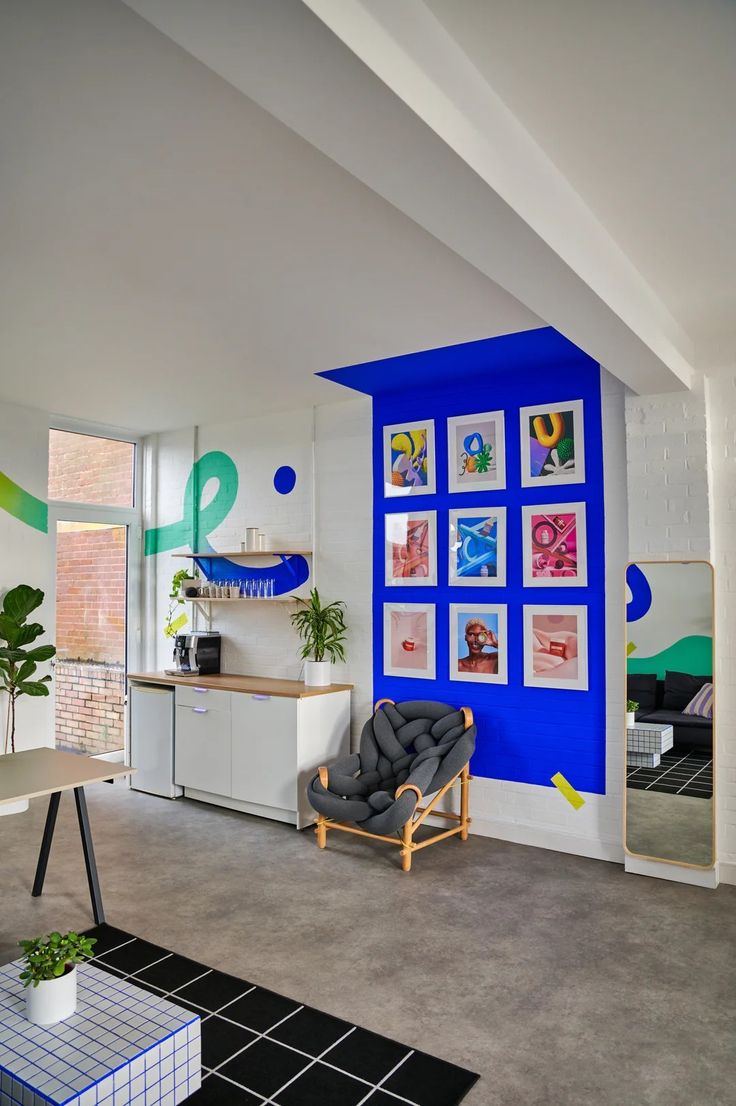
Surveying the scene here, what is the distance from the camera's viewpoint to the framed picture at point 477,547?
194 inches

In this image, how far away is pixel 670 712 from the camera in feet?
14.1

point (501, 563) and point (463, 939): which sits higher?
point (501, 563)

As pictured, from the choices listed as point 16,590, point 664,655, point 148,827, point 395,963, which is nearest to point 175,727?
point 148,827

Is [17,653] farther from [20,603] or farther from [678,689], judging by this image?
[678,689]

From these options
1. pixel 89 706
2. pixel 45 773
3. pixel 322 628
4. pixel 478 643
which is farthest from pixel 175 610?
pixel 45 773

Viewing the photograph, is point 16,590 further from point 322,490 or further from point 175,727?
point 322,490

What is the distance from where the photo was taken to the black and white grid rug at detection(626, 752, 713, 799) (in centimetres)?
424

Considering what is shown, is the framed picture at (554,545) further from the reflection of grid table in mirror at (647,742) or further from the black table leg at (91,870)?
the black table leg at (91,870)

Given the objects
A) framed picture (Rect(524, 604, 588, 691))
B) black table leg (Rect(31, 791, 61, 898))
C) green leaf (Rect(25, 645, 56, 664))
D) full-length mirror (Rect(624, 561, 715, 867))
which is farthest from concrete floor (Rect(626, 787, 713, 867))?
green leaf (Rect(25, 645, 56, 664))

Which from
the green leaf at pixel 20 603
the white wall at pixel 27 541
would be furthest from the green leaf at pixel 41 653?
the white wall at pixel 27 541

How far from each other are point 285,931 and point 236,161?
321 cm

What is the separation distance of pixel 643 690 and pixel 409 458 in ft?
7.04

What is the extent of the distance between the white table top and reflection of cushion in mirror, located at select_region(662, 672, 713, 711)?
9.35 ft

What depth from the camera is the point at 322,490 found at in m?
5.82
